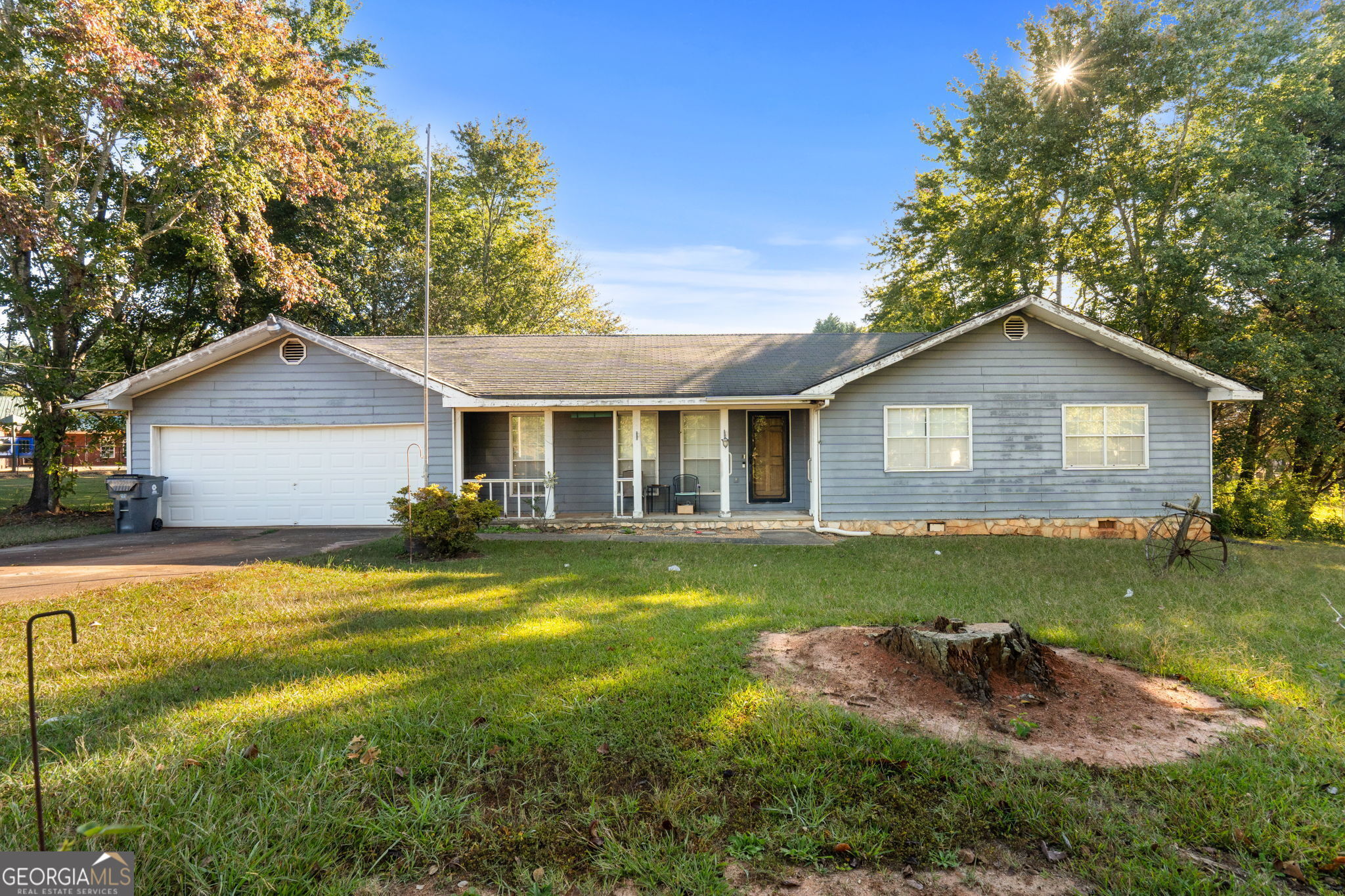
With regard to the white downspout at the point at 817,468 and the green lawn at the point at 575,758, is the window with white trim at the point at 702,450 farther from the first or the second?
the green lawn at the point at 575,758

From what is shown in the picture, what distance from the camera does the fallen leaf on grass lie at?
218 centimetres

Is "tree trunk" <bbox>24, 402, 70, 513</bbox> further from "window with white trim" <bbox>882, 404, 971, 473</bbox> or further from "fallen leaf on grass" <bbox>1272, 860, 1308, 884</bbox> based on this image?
"fallen leaf on grass" <bbox>1272, 860, 1308, 884</bbox>

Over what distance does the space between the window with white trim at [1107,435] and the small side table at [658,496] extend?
26.0ft

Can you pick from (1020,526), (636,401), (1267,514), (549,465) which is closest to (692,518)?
(636,401)

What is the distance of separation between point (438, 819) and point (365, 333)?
79.1 feet

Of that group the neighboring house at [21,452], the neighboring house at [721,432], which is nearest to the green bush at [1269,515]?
the neighboring house at [721,432]

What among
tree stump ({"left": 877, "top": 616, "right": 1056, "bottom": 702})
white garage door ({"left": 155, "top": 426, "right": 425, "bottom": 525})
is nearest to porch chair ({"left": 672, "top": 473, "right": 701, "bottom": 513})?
white garage door ({"left": 155, "top": 426, "right": 425, "bottom": 525})

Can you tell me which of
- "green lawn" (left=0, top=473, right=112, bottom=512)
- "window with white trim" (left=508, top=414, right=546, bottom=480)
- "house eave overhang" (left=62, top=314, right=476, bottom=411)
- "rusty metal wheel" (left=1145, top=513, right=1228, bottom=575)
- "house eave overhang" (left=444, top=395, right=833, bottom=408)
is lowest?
"rusty metal wheel" (left=1145, top=513, right=1228, bottom=575)

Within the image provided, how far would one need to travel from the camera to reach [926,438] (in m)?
11.6

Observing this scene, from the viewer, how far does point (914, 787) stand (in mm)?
2705

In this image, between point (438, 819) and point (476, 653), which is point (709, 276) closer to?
point (476, 653)

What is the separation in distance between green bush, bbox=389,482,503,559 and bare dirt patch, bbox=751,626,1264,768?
18.2ft

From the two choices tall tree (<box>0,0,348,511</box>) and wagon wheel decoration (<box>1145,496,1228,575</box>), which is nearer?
wagon wheel decoration (<box>1145,496,1228,575</box>)

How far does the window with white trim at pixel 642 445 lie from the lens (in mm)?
12781
